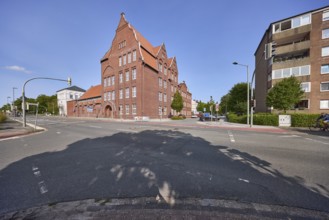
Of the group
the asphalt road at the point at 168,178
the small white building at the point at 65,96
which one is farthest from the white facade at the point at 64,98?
the asphalt road at the point at 168,178

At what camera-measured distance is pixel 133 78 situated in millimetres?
32594

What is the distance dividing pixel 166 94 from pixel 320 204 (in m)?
38.8

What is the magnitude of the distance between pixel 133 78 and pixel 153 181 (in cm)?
3133

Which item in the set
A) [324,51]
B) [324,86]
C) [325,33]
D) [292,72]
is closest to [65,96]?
[292,72]

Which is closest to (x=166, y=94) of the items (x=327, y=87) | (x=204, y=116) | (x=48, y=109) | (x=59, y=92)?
(x=204, y=116)

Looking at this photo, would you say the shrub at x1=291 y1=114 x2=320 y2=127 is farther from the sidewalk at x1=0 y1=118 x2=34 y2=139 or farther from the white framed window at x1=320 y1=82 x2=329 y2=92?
the sidewalk at x1=0 y1=118 x2=34 y2=139

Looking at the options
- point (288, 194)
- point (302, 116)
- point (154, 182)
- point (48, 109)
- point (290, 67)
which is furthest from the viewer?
point (48, 109)

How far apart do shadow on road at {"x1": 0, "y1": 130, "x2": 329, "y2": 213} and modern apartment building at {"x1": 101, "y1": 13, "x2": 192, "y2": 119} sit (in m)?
26.4

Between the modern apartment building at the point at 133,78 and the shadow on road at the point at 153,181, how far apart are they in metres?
26.4

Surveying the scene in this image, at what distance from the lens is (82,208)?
2.55 metres

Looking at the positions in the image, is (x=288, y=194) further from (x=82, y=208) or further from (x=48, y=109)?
(x=48, y=109)

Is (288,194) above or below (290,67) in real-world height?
below

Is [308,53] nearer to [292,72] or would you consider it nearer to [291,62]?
[291,62]

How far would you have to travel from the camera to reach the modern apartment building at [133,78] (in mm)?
31484
